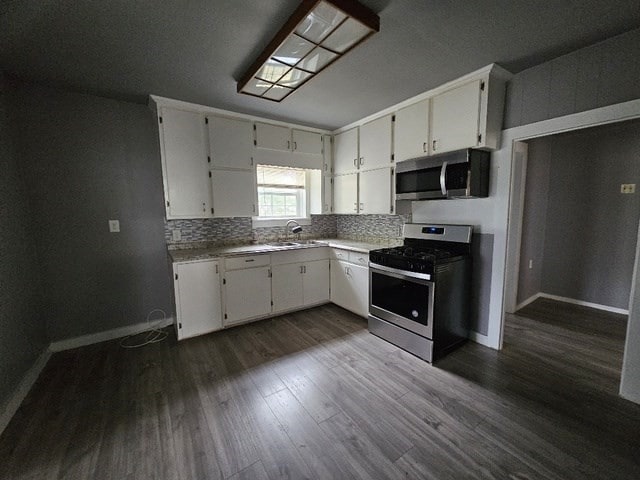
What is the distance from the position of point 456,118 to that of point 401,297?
5.56ft

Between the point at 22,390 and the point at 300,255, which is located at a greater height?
the point at 300,255

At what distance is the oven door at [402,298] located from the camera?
226 centimetres

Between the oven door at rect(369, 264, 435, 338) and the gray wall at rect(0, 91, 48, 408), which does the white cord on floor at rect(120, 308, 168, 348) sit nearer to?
the gray wall at rect(0, 91, 48, 408)

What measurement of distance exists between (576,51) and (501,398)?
2560mm

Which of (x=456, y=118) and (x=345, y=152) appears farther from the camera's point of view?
(x=345, y=152)

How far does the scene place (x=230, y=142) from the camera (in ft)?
9.82

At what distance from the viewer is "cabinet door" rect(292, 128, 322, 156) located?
136 inches

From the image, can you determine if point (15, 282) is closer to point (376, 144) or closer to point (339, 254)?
point (339, 254)

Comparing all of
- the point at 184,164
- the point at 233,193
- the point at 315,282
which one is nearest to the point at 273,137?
the point at 233,193

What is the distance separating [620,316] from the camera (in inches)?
125

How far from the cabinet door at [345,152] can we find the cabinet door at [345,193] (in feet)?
0.33

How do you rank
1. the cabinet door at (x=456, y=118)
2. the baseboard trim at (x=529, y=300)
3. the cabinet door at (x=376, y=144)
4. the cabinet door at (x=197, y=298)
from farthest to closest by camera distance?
the baseboard trim at (x=529, y=300)
the cabinet door at (x=376, y=144)
the cabinet door at (x=197, y=298)
the cabinet door at (x=456, y=118)

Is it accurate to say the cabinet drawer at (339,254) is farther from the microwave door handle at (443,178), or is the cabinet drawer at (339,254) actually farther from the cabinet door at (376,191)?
the microwave door handle at (443,178)

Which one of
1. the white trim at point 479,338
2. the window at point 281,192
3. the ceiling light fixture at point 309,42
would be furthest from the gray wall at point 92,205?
the white trim at point 479,338
